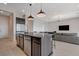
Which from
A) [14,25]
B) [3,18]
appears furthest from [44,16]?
[3,18]

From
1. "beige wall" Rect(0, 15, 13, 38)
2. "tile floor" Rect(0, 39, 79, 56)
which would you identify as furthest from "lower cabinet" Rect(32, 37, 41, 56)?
"beige wall" Rect(0, 15, 13, 38)

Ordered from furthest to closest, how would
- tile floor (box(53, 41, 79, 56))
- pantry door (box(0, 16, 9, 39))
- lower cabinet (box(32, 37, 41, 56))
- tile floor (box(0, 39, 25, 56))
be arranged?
1. pantry door (box(0, 16, 9, 39))
2. tile floor (box(0, 39, 25, 56))
3. tile floor (box(53, 41, 79, 56))
4. lower cabinet (box(32, 37, 41, 56))

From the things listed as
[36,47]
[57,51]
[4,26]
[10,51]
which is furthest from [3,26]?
[36,47]

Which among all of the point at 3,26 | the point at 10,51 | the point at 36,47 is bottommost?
the point at 10,51

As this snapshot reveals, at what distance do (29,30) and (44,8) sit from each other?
60.1 inches

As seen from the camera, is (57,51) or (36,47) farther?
(57,51)

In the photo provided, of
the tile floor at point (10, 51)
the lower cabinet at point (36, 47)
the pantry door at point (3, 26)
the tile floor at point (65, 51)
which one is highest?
the pantry door at point (3, 26)

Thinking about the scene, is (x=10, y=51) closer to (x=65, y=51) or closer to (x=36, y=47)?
(x=36, y=47)

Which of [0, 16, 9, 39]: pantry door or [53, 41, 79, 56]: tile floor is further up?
[0, 16, 9, 39]: pantry door

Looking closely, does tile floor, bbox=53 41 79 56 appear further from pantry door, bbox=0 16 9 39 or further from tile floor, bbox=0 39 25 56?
pantry door, bbox=0 16 9 39

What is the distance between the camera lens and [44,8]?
3.93m

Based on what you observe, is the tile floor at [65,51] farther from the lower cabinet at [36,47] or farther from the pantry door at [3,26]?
the pantry door at [3,26]

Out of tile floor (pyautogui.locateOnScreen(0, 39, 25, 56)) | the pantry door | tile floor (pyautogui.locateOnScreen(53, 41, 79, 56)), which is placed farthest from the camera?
the pantry door

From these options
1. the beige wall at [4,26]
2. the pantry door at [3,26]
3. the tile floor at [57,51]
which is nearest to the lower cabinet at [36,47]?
the tile floor at [57,51]
